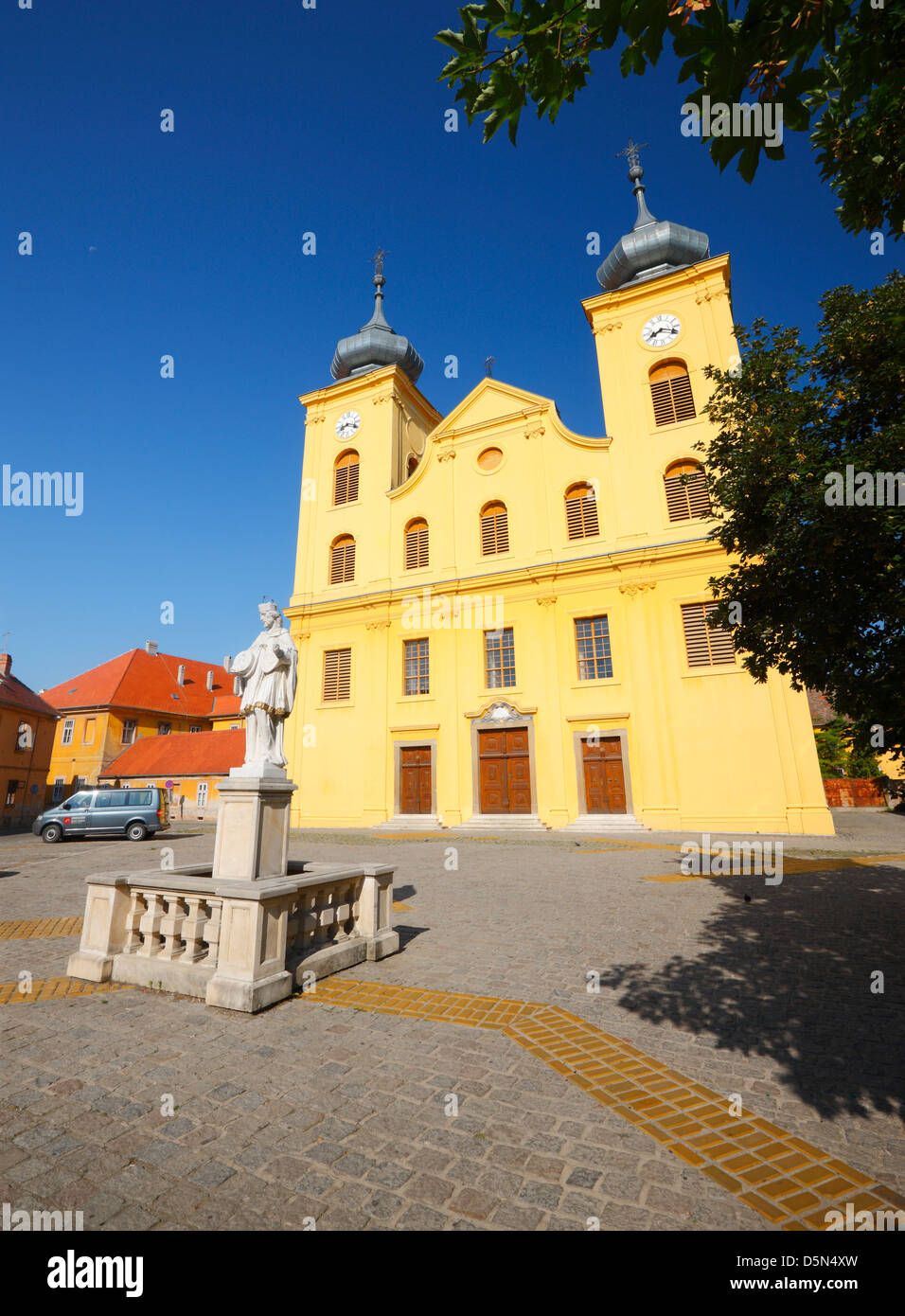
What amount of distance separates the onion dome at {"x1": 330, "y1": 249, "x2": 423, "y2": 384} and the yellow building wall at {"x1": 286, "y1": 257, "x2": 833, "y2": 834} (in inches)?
91.0

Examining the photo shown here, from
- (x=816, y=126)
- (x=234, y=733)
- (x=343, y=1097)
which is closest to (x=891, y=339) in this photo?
(x=816, y=126)

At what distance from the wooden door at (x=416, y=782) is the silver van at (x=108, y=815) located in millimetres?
8291

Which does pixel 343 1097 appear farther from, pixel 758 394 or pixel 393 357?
pixel 393 357

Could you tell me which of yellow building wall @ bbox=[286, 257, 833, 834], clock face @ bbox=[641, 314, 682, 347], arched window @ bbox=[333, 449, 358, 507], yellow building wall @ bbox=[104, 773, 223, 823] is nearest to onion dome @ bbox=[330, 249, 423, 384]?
yellow building wall @ bbox=[286, 257, 833, 834]

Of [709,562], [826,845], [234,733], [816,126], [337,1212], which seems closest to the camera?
[337,1212]

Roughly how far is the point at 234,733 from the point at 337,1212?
1331 inches

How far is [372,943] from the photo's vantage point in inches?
228

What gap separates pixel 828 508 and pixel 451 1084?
5936mm

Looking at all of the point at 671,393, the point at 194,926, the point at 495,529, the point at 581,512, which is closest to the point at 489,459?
the point at 495,529

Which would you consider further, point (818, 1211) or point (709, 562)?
point (709, 562)

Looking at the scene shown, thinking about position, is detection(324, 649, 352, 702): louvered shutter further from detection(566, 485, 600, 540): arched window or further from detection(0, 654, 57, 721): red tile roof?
detection(0, 654, 57, 721): red tile roof

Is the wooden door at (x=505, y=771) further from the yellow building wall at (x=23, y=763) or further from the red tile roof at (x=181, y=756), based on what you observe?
the yellow building wall at (x=23, y=763)

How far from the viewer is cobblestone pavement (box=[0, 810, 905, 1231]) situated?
2.37m
